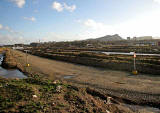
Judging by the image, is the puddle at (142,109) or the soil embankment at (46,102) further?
the puddle at (142,109)

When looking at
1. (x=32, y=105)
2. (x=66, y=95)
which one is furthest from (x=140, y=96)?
(x=32, y=105)

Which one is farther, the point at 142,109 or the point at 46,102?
the point at 142,109

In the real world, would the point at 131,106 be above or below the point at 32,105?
below

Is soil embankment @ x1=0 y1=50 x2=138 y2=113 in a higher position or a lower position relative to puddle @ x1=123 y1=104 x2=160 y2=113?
higher

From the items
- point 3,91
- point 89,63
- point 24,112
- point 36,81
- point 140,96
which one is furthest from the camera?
point 89,63

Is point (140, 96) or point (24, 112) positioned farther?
point (140, 96)

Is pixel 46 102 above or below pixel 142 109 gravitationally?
above

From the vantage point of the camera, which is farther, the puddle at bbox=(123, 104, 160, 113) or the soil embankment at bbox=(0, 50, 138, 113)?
the puddle at bbox=(123, 104, 160, 113)

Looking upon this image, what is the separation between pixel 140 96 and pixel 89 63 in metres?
18.8

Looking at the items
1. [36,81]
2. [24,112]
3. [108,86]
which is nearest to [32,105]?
[24,112]

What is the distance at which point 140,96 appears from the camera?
11.7 meters

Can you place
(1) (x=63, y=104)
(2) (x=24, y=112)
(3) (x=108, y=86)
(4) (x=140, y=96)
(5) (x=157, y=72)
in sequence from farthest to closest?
(5) (x=157, y=72)
(3) (x=108, y=86)
(4) (x=140, y=96)
(1) (x=63, y=104)
(2) (x=24, y=112)

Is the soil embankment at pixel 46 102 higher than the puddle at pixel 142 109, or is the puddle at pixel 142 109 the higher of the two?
the soil embankment at pixel 46 102

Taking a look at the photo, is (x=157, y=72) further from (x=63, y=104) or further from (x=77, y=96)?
(x=63, y=104)
